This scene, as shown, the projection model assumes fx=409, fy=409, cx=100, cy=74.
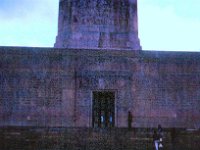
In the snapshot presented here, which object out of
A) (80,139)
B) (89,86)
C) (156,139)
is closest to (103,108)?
(89,86)

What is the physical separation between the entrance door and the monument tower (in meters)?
2.48

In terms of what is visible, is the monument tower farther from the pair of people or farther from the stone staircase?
the pair of people

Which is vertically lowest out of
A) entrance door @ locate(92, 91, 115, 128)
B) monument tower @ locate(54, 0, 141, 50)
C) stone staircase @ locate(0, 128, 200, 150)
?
stone staircase @ locate(0, 128, 200, 150)

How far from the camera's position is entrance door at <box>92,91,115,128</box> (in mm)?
17797

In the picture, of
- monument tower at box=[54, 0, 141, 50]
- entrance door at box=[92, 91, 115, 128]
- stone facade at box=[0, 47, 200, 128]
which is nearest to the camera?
stone facade at box=[0, 47, 200, 128]

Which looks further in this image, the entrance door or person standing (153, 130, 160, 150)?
the entrance door

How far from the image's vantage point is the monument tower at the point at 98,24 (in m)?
19.1

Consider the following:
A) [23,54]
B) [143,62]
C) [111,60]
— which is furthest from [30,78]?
[143,62]

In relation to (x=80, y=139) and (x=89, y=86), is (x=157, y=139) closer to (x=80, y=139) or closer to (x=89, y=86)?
(x=80, y=139)

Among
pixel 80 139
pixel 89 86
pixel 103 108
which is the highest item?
pixel 89 86

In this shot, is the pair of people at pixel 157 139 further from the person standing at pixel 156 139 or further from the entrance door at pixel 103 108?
the entrance door at pixel 103 108

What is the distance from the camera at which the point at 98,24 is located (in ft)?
63.4

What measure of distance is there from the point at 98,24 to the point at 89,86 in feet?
11.0

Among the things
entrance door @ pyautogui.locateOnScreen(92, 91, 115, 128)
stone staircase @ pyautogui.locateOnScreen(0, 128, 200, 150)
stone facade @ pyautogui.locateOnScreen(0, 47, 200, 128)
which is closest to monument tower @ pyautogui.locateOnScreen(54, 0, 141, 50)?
stone facade @ pyautogui.locateOnScreen(0, 47, 200, 128)
